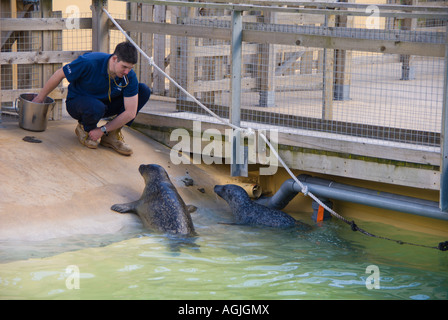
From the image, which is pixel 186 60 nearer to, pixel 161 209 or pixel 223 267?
pixel 161 209

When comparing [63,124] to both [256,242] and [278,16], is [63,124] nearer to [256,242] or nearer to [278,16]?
[256,242]

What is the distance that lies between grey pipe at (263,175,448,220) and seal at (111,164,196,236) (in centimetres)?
105

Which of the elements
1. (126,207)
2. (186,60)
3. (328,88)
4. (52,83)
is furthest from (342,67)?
(126,207)

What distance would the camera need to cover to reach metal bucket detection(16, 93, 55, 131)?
720 cm

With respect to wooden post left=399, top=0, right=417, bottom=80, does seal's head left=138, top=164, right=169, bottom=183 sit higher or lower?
lower

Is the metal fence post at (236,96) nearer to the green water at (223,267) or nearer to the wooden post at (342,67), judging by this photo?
the green water at (223,267)

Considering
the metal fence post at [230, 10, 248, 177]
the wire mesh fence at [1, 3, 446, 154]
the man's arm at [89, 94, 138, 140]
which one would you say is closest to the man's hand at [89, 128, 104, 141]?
the man's arm at [89, 94, 138, 140]

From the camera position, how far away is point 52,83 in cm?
696

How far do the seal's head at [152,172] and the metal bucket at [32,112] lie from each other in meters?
1.24

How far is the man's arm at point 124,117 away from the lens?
7.20 meters

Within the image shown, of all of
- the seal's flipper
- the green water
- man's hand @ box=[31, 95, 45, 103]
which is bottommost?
the green water

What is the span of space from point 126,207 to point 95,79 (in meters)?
1.51

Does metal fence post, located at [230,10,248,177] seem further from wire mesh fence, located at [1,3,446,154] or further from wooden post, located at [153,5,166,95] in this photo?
wooden post, located at [153,5,166,95]
